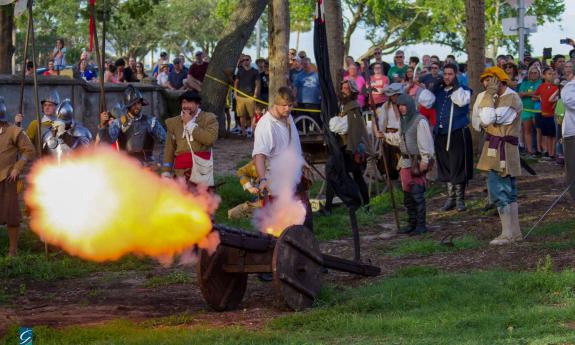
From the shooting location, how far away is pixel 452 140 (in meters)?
18.0

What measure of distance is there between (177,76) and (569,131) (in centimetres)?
1483

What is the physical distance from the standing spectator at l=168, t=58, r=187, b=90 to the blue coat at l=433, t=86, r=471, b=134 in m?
11.3

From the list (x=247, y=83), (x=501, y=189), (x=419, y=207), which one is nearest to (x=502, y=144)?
(x=501, y=189)

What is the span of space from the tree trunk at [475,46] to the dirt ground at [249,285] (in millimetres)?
5250

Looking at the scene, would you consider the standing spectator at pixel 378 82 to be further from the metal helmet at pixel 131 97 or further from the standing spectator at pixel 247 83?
the metal helmet at pixel 131 97

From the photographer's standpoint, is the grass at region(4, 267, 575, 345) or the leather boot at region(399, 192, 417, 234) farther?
the leather boot at region(399, 192, 417, 234)

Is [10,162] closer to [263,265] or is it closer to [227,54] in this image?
[263,265]

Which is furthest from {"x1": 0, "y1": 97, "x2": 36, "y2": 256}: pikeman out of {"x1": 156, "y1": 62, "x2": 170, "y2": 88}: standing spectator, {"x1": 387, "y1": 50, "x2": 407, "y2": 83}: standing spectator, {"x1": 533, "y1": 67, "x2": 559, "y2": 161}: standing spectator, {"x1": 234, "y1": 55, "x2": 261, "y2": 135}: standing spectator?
{"x1": 156, "y1": 62, "x2": 170, "y2": 88}: standing spectator

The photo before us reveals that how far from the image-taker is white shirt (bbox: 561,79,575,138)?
1488 centimetres

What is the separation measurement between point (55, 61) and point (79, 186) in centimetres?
1668

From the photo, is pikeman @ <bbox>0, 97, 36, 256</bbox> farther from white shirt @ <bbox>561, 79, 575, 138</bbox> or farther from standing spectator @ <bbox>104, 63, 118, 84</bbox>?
standing spectator @ <bbox>104, 63, 118, 84</bbox>

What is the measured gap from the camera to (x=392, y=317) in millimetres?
10023

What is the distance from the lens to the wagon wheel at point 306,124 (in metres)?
21.4

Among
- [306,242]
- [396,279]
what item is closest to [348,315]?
[306,242]
